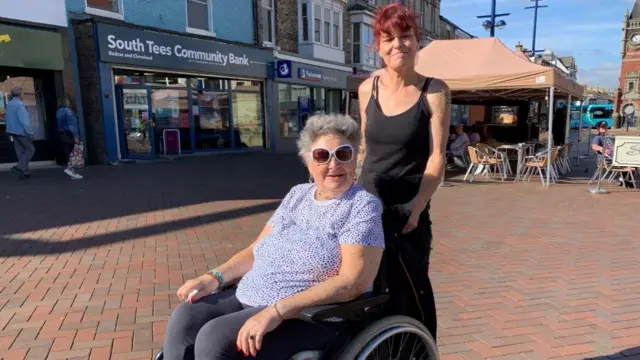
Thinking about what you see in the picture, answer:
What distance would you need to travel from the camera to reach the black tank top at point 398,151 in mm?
2098

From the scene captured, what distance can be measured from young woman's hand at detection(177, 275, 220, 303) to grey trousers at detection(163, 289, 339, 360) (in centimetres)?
5

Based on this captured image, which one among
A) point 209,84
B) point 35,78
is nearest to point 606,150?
point 209,84

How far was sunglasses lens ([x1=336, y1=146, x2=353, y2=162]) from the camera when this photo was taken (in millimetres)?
1940

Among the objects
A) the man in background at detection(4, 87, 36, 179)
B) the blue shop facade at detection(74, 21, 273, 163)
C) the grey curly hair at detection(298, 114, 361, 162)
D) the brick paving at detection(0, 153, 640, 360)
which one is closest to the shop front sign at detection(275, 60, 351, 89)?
Result: the blue shop facade at detection(74, 21, 273, 163)

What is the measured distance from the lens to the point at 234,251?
462 cm

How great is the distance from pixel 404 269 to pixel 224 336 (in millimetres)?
804

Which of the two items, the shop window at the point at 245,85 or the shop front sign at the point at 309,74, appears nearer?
the shop window at the point at 245,85

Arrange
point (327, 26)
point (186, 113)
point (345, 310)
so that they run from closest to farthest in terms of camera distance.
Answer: point (345, 310) → point (186, 113) → point (327, 26)

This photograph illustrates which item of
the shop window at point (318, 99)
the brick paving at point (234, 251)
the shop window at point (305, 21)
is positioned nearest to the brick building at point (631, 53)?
the shop window at point (318, 99)

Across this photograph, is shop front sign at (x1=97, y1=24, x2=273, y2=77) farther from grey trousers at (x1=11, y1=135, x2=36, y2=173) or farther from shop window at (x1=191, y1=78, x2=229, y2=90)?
grey trousers at (x1=11, y1=135, x2=36, y2=173)

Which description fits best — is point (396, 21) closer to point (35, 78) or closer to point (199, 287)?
point (199, 287)

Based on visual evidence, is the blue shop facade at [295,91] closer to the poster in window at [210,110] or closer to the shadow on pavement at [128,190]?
the poster in window at [210,110]

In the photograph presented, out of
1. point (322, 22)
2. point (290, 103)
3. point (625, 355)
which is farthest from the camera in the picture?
point (322, 22)

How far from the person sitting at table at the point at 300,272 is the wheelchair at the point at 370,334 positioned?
0.04 metres
